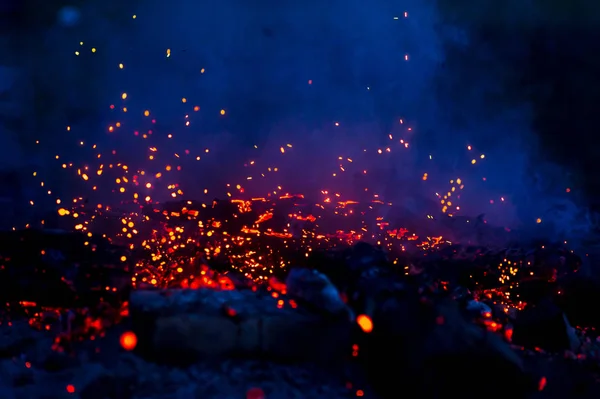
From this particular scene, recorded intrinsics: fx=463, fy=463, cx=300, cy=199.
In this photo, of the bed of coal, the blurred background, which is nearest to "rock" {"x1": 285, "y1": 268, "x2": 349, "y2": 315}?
the bed of coal

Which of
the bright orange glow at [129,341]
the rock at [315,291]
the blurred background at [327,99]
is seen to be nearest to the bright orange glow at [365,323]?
the rock at [315,291]

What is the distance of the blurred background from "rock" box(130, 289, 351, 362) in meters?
4.58

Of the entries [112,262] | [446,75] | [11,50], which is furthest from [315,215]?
[11,50]

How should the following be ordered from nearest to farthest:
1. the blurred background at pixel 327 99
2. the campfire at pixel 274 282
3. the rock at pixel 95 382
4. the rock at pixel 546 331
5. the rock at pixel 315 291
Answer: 1. the rock at pixel 95 382
2. the campfire at pixel 274 282
3. the rock at pixel 315 291
4. the rock at pixel 546 331
5. the blurred background at pixel 327 99

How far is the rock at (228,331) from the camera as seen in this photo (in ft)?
10.4

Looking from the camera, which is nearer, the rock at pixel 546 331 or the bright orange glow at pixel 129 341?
the bright orange glow at pixel 129 341

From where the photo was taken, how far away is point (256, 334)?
3.22 meters

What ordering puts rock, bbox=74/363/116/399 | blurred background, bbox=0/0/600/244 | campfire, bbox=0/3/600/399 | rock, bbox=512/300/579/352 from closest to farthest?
rock, bbox=74/363/116/399
campfire, bbox=0/3/600/399
rock, bbox=512/300/579/352
blurred background, bbox=0/0/600/244

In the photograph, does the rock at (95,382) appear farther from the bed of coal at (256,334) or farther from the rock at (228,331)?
the rock at (228,331)

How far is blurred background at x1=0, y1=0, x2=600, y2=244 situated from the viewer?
737 cm

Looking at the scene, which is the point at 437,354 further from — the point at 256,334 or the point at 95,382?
the point at 95,382

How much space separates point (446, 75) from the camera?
8.44 m

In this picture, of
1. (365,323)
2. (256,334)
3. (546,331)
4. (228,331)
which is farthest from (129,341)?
(546,331)

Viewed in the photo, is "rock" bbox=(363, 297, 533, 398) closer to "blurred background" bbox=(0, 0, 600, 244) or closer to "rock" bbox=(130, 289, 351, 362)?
"rock" bbox=(130, 289, 351, 362)
